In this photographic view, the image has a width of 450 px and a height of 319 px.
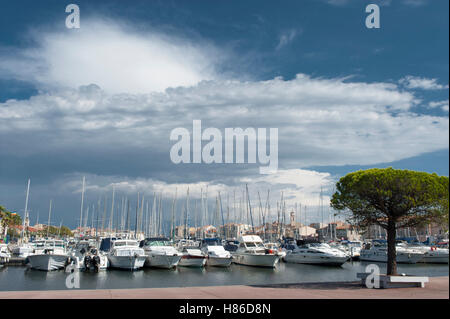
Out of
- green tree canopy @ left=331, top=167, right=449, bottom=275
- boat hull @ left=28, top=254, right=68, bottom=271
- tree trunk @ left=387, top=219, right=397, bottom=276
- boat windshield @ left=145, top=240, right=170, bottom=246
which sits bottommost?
boat hull @ left=28, top=254, right=68, bottom=271

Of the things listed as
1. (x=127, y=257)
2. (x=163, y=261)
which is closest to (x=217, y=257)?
(x=163, y=261)

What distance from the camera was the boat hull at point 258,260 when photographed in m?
42.5

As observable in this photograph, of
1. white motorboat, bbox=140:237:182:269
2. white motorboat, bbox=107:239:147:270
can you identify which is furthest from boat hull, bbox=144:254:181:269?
white motorboat, bbox=107:239:147:270

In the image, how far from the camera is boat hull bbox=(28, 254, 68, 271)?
116ft

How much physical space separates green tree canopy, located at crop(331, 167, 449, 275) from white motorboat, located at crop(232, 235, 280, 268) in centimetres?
2421

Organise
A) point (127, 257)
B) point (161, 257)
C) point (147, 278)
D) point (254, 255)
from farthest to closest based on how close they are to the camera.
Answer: point (254, 255) → point (161, 257) → point (127, 257) → point (147, 278)

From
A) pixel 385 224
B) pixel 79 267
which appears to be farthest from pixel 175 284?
pixel 385 224

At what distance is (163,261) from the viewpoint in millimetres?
38031

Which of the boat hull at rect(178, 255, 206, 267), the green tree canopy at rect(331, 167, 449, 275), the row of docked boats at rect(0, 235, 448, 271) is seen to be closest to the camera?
the green tree canopy at rect(331, 167, 449, 275)

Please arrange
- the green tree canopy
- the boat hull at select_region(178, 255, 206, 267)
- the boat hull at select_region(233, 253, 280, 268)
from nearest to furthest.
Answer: the green tree canopy
the boat hull at select_region(178, 255, 206, 267)
the boat hull at select_region(233, 253, 280, 268)

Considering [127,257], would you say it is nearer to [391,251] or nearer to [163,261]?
[163,261]

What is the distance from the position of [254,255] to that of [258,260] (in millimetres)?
714

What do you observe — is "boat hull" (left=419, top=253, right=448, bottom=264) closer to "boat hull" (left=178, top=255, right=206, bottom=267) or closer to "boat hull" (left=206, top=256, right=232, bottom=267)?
"boat hull" (left=206, top=256, right=232, bottom=267)
